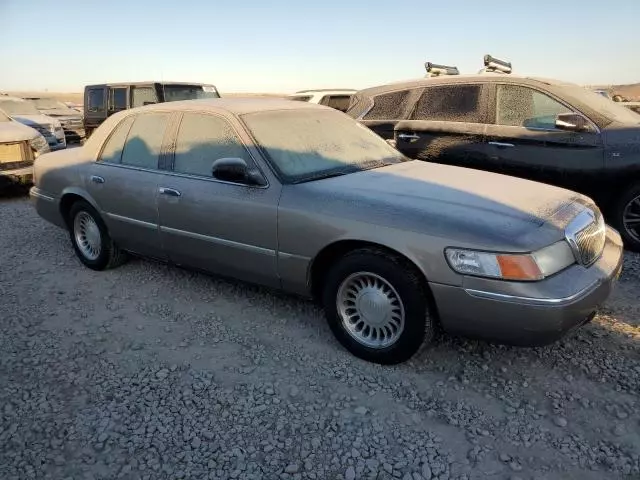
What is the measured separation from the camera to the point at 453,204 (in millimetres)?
3055

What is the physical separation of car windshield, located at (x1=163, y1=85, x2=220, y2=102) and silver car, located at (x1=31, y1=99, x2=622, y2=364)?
309 inches

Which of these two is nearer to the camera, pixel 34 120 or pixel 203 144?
pixel 203 144

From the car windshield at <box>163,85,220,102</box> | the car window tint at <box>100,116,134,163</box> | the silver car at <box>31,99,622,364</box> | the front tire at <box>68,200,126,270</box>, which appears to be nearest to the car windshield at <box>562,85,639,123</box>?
the silver car at <box>31,99,622,364</box>

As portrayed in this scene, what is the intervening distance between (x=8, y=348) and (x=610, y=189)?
5.32 meters

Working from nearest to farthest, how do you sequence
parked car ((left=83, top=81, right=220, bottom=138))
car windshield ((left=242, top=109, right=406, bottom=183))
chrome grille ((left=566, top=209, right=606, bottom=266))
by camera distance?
1. chrome grille ((left=566, top=209, right=606, bottom=266))
2. car windshield ((left=242, top=109, right=406, bottom=183))
3. parked car ((left=83, top=81, right=220, bottom=138))

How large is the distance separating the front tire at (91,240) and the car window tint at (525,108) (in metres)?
4.18

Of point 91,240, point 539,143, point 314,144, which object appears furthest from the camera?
point 539,143

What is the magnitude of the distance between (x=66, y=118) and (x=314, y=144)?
1472 cm

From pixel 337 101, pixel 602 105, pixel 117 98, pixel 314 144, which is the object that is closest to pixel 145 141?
pixel 314 144

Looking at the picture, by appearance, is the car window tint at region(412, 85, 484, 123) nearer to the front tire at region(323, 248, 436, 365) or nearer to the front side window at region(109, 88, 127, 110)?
the front tire at region(323, 248, 436, 365)

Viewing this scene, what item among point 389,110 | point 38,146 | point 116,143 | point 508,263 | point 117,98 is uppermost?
point 117,98

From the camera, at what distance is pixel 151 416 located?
2773mm

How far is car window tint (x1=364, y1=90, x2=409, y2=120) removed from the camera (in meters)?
6.54

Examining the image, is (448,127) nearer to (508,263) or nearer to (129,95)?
(508,263)
